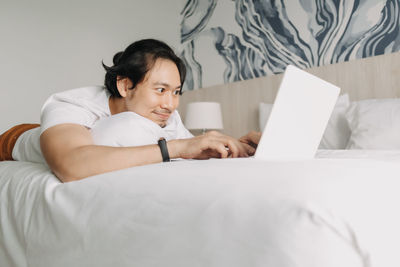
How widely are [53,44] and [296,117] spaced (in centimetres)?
308

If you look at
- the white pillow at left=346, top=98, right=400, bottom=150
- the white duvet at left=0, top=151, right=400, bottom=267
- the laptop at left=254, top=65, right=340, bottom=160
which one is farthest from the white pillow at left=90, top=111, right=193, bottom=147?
the white pillow at left=346, top=98, right=400, bottom=150

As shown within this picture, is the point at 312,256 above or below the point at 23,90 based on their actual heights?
above

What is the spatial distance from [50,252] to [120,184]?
212 mm

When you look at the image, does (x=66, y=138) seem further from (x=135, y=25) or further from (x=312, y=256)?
(x=135, y=25)

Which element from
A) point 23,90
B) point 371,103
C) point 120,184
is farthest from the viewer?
point 23,90

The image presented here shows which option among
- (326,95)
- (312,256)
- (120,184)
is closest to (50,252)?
(120,184)

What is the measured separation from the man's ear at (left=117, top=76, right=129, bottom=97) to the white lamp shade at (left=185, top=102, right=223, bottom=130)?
1.81 m

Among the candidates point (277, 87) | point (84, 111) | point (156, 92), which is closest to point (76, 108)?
point (84, 111)

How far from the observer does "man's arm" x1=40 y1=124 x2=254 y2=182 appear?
2.54 feet

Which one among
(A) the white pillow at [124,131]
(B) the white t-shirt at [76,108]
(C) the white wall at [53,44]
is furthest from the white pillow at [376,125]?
(C) the white wall at [53,44]

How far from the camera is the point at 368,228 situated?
384 millimetres

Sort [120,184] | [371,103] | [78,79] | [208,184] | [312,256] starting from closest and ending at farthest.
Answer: [312,256] < [208,184] < [120,184] < [371,103] < [78,79]

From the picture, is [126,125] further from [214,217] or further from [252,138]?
[214,217]

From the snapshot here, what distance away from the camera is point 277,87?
3.00m
